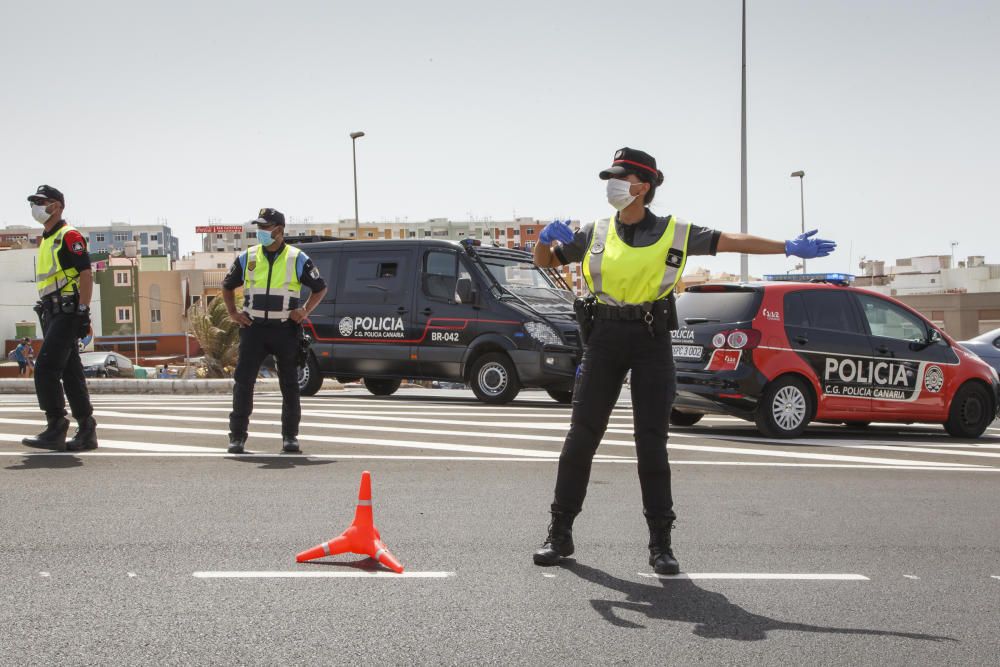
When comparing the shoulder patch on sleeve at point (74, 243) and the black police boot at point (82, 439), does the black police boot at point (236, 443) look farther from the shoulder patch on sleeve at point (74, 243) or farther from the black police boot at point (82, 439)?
the shoulder patch on sleeve at point (74, 243)

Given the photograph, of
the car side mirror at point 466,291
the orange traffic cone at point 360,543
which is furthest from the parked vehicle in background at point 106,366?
the orange traffic cone at point 360,543

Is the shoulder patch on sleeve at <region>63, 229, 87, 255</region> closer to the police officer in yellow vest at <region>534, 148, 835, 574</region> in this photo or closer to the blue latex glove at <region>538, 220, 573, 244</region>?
the blue latex glove at <region>538, 220, 573, 244</region>

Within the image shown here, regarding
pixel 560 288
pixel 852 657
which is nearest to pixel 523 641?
pixel 852 657

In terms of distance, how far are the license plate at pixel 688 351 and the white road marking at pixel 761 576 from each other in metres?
6.19

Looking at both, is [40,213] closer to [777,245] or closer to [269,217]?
[269,217]

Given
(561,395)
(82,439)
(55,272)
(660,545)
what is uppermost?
(55,272)

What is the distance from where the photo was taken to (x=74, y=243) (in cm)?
820

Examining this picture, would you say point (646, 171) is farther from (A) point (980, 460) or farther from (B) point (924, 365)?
(B) point (924, 365)

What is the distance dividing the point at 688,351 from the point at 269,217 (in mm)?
4555

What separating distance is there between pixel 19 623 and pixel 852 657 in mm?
2914

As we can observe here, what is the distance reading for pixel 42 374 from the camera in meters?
8.22

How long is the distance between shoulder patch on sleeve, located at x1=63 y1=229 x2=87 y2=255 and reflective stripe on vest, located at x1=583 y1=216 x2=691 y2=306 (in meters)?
4.57

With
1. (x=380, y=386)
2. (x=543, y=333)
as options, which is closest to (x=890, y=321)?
(x=543, y=333)

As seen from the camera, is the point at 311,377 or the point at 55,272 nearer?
the point at 55,272
